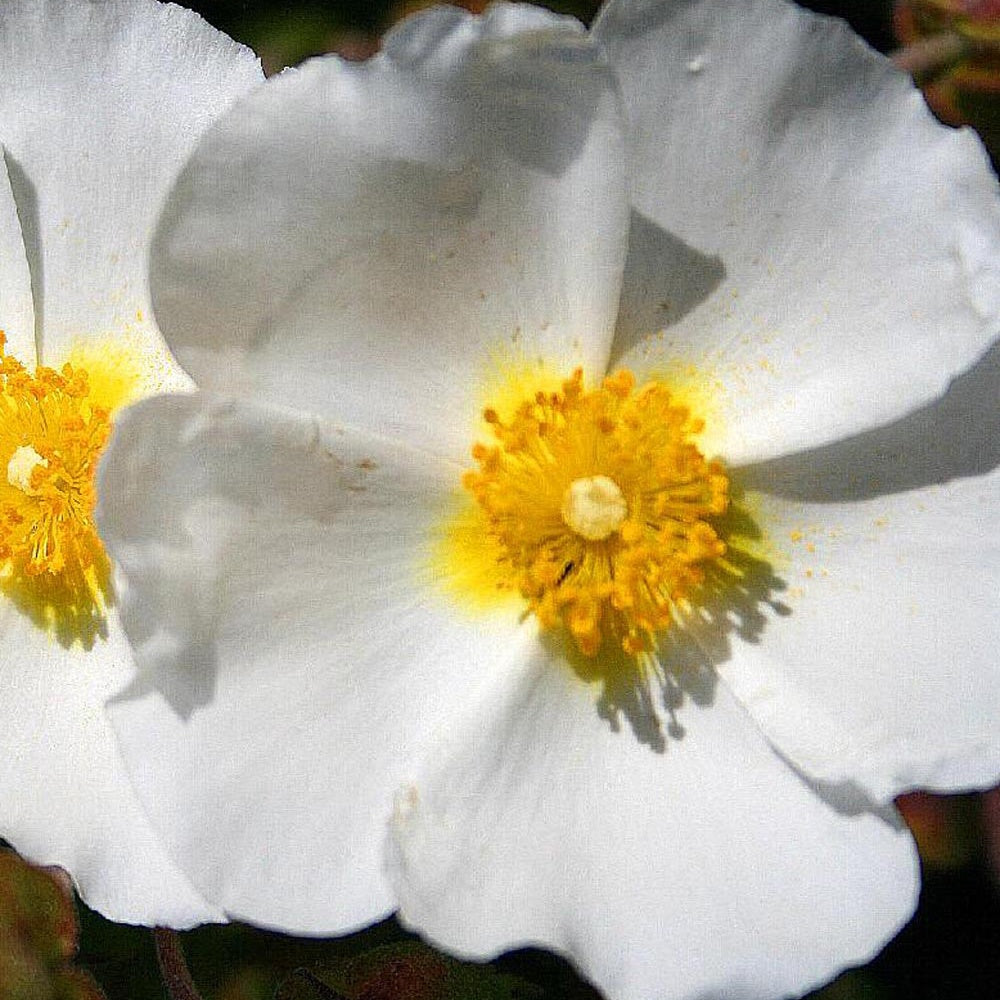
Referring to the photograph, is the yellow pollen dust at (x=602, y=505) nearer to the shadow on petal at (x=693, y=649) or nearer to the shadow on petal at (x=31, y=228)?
the shadow on petal at (x=693, y=649)

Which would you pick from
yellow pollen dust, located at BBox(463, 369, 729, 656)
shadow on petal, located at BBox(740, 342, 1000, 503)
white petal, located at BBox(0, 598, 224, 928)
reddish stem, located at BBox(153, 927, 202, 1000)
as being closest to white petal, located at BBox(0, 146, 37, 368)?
white petal, located at BBox(0, 598, 224, 928)

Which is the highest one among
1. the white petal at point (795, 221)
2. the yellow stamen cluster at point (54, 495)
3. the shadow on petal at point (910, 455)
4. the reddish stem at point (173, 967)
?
the white petal at point (795, 221)

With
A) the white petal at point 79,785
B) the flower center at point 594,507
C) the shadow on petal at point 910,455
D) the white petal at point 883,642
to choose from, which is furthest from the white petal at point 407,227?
the white petal at point 79,785

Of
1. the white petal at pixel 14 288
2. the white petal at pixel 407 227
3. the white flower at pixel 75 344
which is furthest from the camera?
the white petal at pixel 14 288

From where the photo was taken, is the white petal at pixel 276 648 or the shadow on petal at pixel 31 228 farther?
the shadow on petal at pixel 31 228

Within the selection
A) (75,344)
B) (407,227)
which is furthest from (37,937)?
(407,227)

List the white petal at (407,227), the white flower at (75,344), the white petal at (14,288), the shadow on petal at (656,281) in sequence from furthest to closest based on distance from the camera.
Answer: the white petal at (14,288) < the white flower at (75,344) < the shadow on petal at (656,281) < the white petal at (407,227)

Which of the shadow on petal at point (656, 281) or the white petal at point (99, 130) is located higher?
the shadow on petal at point (656, 281)

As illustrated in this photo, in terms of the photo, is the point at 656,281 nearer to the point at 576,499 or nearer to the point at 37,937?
the point at 576,499
